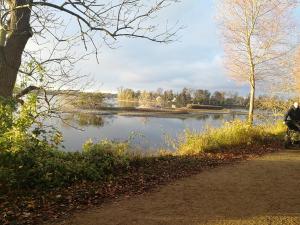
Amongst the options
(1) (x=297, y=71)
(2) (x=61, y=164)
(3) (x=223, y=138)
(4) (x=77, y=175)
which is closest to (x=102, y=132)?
(3) (x=223, y=138)

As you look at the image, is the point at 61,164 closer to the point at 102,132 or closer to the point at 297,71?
the point at 102,132

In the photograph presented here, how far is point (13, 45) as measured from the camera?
8.35m

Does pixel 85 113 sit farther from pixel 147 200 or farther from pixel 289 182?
pixel 289 182

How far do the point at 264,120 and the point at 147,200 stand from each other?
662 inches

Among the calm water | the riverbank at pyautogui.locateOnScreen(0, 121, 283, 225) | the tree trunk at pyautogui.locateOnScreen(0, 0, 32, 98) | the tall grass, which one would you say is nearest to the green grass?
the riverbank at pyautogui.locateOnScreen(0, 121, 283, 225)

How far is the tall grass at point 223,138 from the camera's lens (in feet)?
44.7

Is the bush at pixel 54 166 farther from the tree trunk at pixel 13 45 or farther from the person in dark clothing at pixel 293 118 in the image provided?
the person in dark clothing at pixel 293 118

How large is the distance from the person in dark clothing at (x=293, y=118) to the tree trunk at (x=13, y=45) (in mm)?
10780

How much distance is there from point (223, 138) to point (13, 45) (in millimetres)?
9131

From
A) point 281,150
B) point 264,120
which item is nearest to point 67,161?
point 281,150

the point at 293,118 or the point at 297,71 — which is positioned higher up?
Answer: the point at 297,71

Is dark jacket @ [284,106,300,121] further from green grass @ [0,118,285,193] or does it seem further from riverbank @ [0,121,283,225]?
green grass @ [0,118,285,193]

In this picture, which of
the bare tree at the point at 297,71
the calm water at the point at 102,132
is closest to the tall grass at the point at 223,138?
the calm water at the point at 102,132

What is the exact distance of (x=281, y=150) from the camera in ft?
47.9
